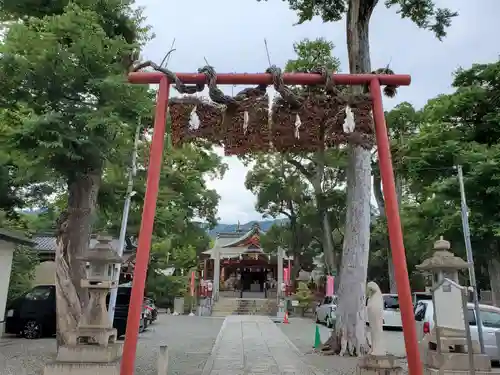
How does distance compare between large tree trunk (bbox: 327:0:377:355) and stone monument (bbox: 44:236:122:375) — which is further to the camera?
large tree trunk (bbox: 327:0:377:355)

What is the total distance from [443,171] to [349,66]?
5862 mm

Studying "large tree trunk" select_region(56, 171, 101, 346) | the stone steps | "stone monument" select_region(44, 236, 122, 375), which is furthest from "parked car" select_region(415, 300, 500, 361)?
the stone steps

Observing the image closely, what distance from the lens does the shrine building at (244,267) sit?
1358 inches

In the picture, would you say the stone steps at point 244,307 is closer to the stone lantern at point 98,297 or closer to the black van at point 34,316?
the black van at point 34,316

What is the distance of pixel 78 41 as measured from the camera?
27.7 ft

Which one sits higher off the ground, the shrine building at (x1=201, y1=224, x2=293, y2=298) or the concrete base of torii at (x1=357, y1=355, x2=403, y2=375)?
the shrine building at (x1=201, y1=224, x2=293, y2=298)

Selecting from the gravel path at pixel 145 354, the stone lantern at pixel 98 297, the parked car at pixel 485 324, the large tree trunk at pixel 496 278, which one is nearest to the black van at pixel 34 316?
the gravel path at pixel 145 354

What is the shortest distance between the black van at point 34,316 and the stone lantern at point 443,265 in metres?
9.89

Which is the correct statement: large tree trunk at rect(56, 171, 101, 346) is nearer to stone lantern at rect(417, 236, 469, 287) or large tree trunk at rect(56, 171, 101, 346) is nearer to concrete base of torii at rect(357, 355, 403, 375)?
concrete base of torii at rect(357, 355, 403, 375)

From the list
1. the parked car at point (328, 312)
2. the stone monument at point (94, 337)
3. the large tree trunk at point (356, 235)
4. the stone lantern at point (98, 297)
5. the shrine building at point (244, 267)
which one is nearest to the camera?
the stone monument at point (94, 337)

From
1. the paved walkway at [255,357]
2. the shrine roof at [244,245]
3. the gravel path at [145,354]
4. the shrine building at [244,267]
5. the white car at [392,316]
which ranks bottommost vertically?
the gravel path at [145,354]

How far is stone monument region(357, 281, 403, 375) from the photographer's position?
604 cm

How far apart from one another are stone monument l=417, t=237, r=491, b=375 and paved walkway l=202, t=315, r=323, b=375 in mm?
2821

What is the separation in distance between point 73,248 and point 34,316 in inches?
215
